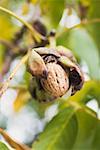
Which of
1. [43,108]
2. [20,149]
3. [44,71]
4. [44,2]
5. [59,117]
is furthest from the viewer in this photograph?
[43,108]

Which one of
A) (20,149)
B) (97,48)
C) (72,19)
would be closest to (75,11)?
(72,19)

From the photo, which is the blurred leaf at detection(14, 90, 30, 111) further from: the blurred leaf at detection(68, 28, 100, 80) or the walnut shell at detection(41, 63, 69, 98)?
the walnut shell at detection(41, 63, 69, 98)

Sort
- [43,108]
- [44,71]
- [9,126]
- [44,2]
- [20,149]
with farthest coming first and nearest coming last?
[9,126], [43,108], [44,2], [20,149], [44,71]

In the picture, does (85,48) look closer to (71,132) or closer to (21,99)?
(21,99)

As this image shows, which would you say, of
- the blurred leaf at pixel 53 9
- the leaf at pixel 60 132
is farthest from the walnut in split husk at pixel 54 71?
the blurred leaf at pixel 53 9

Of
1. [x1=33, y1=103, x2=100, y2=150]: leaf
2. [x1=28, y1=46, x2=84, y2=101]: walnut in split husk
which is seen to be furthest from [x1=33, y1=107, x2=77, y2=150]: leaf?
[x1=28, y1=46, x2=84, y2=101]: walnut in split husk

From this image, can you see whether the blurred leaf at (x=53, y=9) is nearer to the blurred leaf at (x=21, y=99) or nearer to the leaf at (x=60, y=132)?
the blurred leaf at (x=21, y=99)

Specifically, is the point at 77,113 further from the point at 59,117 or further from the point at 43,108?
the point at 43,108
